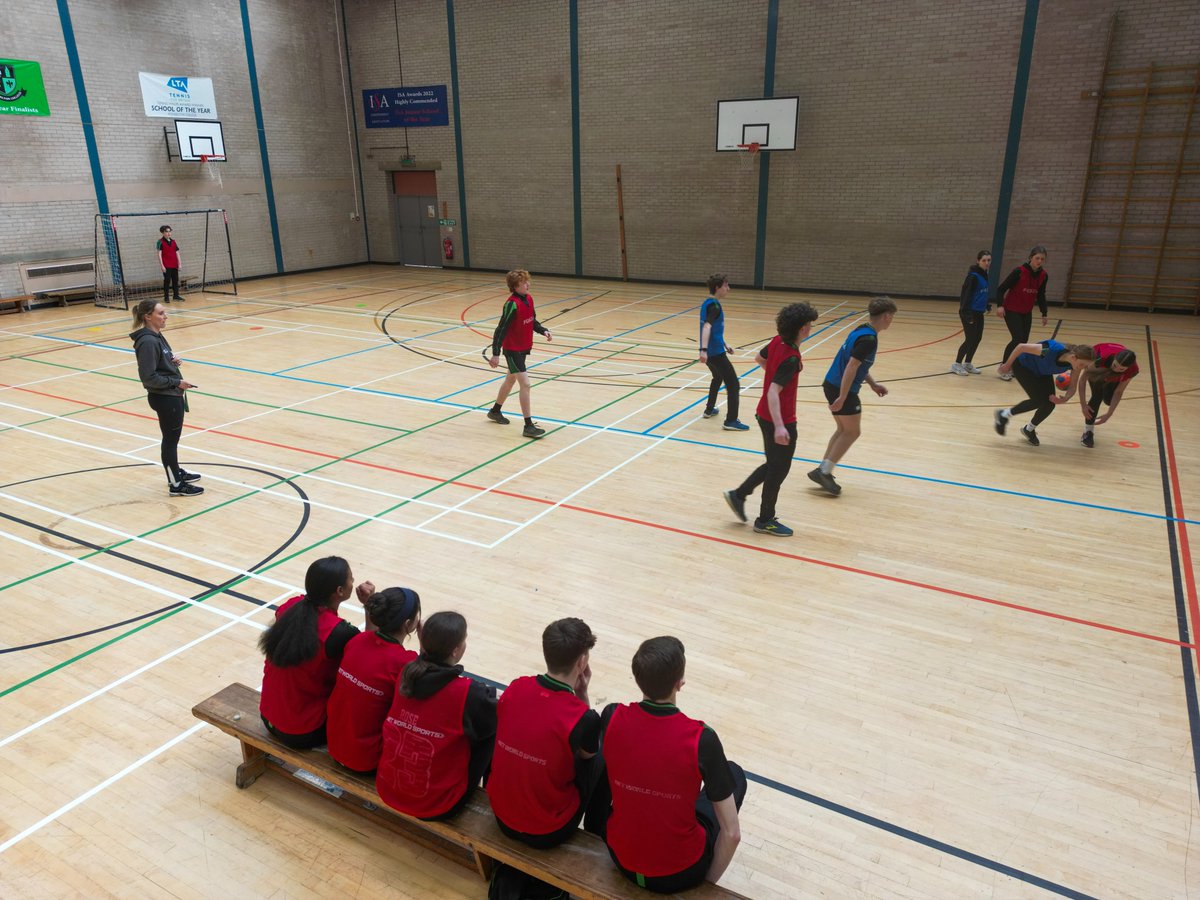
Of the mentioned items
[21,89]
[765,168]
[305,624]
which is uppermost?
[21,89]

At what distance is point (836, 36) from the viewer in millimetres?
16781

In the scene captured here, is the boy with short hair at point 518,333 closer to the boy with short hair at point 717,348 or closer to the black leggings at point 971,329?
the boy with short hair at point 717,348

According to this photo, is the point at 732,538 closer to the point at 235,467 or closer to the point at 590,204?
the point at 235,467

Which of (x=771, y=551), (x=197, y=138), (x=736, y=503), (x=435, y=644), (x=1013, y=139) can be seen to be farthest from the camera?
(x=197, y=138)

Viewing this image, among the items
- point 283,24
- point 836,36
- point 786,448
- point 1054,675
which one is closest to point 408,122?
point 283,24

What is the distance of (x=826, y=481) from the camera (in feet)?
23.3

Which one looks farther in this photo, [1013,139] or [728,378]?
[1013,139]

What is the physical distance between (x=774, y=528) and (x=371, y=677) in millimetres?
3928

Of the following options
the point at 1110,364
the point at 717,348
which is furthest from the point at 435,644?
the point at 1110,364

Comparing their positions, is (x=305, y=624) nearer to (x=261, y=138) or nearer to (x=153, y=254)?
(x=153, y=254)

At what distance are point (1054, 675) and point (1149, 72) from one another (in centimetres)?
1493

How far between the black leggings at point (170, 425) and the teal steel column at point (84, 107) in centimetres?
1418

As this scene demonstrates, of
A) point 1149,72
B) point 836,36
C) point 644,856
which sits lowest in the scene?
point 644,856

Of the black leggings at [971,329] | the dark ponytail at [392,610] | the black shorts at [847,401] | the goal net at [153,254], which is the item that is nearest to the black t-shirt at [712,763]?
the dark ponytail at [392,610]
